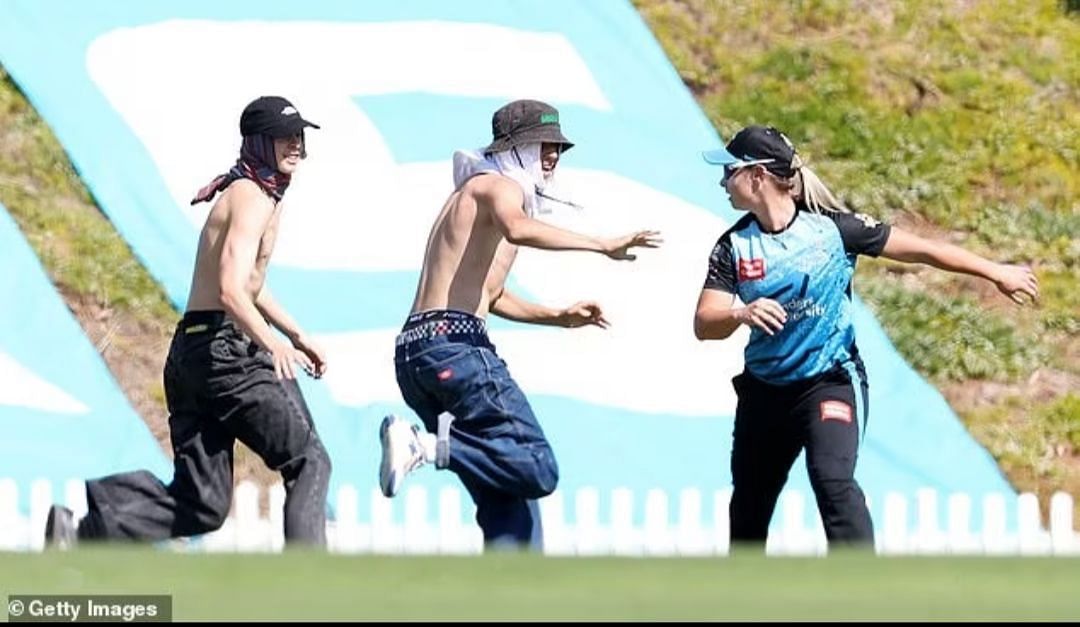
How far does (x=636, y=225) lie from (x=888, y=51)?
11.1 ft

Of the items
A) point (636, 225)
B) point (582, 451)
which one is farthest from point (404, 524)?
point (636, 225)

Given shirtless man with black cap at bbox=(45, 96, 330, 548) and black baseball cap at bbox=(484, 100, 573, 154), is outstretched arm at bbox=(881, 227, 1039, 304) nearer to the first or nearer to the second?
black baseball cap at bbox=(484, 100, 573, 154)

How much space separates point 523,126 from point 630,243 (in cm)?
77

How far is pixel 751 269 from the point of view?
8516mm

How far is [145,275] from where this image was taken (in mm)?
13836

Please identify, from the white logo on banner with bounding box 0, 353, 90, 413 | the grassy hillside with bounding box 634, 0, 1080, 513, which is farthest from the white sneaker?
the grassy hillside with bounding box 634, 0, 1080, 513

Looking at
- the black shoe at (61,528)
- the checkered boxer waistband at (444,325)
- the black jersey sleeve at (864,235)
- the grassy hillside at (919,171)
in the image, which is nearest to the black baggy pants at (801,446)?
the black jersey sleeve at (864,235)

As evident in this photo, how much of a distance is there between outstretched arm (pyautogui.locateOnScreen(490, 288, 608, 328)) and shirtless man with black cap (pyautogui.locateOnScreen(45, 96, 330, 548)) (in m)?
0.84

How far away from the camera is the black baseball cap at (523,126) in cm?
844

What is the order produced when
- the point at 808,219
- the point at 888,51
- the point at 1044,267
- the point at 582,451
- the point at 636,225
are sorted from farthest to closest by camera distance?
the point at 888,51 < the point at 1044,267 < the point at 636,225 < the point at 582,451 < the point at 808,219

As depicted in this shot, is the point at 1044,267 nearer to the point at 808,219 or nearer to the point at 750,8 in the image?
the point at 750,8

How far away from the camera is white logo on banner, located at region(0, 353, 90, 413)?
40.9 feet

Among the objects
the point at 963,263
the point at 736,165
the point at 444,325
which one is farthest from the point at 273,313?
the point at 963,263

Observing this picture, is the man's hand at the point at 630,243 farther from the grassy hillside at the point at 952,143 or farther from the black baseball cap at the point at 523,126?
the grassy hillside at the point at 952,143
